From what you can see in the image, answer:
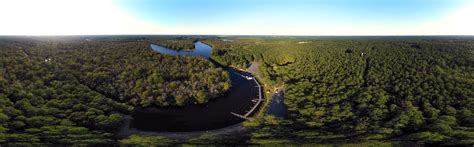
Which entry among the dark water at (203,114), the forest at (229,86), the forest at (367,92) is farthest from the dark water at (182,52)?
the dark water at (203,114)

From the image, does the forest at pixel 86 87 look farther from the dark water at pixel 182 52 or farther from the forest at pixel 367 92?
the forest at pixel 367 92

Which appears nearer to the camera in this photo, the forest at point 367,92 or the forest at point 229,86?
the forest at point 229,86

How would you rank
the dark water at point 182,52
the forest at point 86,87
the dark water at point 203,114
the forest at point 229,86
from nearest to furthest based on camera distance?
the forest at point 86,87 < the forest at point 229,86 < the dark water at point 203,114 < the dark water at point 182,52

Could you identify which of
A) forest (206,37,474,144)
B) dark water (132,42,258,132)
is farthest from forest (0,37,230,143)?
forest (206,37,474,144)

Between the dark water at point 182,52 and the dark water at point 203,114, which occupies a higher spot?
the dark water at point 182,52

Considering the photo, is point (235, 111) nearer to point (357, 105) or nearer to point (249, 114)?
point (249, 114)

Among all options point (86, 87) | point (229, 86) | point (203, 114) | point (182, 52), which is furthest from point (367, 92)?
point (86, 87)

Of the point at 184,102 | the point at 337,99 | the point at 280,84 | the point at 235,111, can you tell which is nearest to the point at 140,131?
the point at 184,102
